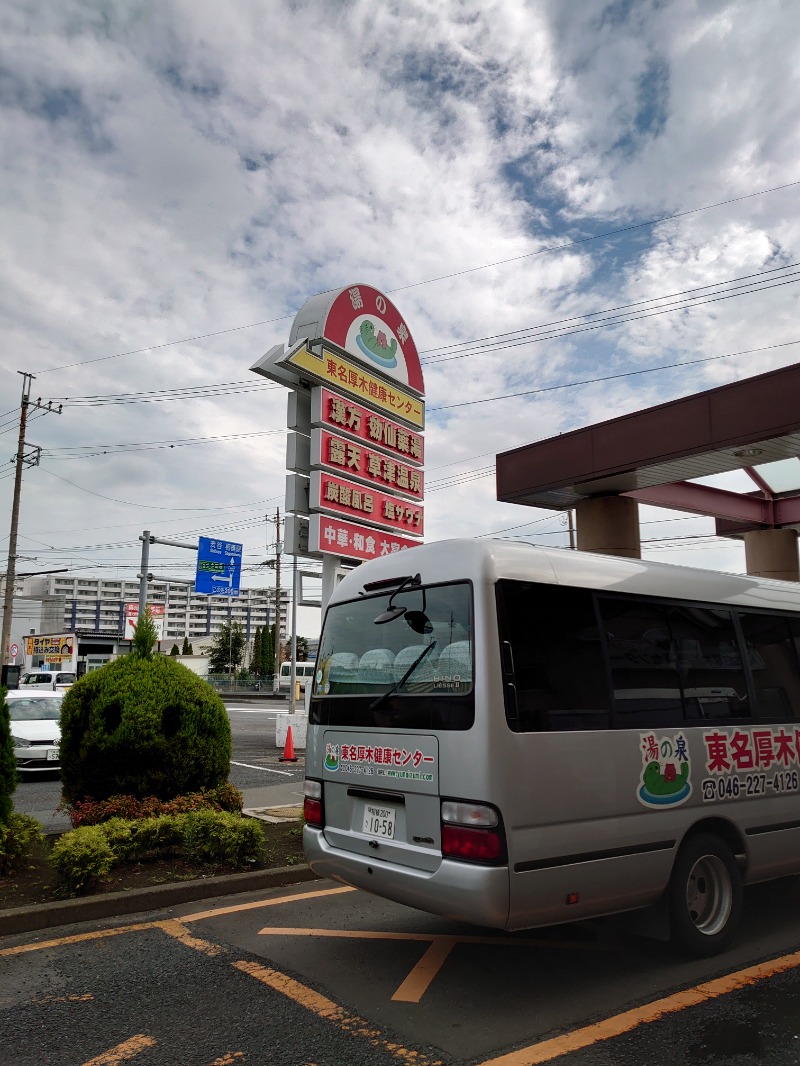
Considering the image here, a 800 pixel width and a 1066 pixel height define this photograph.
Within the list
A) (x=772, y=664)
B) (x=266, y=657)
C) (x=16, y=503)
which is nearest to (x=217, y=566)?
(x=16, y=503)

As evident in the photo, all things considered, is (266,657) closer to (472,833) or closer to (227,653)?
(227,653)

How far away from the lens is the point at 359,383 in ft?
42.6

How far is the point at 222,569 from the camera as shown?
34594 millimetres

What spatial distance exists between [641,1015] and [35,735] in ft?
39.6

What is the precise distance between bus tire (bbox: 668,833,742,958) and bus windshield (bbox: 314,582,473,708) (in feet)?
6.32

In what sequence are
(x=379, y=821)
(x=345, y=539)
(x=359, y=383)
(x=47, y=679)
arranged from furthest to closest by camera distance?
(x=47, y=679), (x=359, y=383), (x=345, y=539), (x=379, y=821)

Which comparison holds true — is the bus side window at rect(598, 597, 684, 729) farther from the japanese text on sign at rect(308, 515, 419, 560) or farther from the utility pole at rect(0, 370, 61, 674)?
the utility pole at rect(0, 370, 61, 674)

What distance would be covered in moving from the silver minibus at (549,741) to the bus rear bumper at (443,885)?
0.04 feet

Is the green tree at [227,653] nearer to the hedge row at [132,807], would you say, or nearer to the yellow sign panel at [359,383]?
the yellow sign panel at [359,383]

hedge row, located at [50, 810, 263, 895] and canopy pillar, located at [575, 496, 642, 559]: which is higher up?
canopy pillar, located at [575, 496, 642, 559]

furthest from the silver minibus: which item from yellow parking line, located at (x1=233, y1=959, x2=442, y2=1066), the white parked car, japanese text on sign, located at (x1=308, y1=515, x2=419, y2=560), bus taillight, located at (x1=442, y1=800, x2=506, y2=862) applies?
the white parked car

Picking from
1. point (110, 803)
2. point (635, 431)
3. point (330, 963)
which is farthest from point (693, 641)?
point (635, 431)

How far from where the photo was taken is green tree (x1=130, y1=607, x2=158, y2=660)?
7.83 meters

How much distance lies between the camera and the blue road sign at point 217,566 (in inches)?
1319
